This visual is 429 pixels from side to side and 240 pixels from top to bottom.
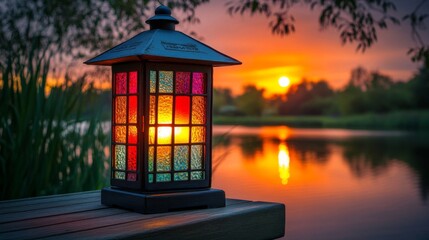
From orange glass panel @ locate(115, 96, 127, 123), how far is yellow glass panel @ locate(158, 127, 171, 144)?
186mm

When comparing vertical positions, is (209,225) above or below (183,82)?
below

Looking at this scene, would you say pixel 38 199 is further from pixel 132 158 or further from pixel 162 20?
pixel 162 20

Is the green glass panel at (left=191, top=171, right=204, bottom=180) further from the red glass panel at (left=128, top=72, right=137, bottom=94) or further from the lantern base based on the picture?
the red glass panel at (left=128, top=72, right=137, bottom=94)

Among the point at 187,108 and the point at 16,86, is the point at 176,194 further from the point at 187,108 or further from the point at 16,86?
the point at 16,86

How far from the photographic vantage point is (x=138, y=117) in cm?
232

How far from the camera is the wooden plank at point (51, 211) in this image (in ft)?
7.41

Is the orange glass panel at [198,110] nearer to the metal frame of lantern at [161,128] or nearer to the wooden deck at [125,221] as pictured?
the metal frame of lantern at [161,128]

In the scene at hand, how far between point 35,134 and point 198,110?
54.5 inches

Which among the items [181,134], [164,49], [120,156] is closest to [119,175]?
[120,156]

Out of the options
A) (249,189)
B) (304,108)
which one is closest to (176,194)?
(249,189)

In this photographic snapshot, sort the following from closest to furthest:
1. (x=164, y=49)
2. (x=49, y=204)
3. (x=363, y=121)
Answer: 1. (x=164, y=49)
2. (x=49, y=204)
3. (x=363, y=121)

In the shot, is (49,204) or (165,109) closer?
(165,109)

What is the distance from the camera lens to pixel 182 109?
7.89ft

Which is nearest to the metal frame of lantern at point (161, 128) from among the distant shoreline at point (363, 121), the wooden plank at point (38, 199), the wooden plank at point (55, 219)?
the wooden plank at point (55, 219)
